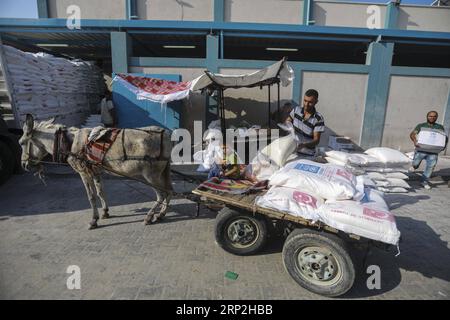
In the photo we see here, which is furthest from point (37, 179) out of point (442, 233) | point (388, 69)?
point (388, 69)

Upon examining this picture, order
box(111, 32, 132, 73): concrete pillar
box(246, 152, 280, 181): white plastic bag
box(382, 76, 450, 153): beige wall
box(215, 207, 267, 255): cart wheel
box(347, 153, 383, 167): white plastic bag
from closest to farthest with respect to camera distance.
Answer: box(215, 207, 267, 255): cart wheel
box(246, 152, 280, 181): white plastic bag
box(347, 153, 383, 167): white plastic bag
box(111, 32, 132, 73): concrete pillar
box(382, 76, 450, 153): beige wall

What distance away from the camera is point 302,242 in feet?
9.27

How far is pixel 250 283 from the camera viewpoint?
9.75ft

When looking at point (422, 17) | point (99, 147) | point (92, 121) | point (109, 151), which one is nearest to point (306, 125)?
point (109, 151)

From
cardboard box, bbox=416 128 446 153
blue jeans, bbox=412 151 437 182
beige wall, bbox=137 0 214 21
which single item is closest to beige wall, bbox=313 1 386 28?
beige wall, bbox=137 0 214 21

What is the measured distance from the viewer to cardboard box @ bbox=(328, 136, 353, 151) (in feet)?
28.3

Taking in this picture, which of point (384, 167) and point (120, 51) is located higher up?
point (120, 51)

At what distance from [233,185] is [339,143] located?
625 centimetres

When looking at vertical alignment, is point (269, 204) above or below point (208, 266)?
above

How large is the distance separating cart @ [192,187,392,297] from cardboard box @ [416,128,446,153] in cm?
463

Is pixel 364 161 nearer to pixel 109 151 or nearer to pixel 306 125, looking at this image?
pixel 306 125

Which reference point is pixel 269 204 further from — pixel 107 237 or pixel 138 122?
pixel 138 122

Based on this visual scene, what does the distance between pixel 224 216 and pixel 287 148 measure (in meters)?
1.45

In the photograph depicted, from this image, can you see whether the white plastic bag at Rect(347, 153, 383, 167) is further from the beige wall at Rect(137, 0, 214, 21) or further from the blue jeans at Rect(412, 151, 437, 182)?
the beige wall at Rect(137, 0, 214, 21)
